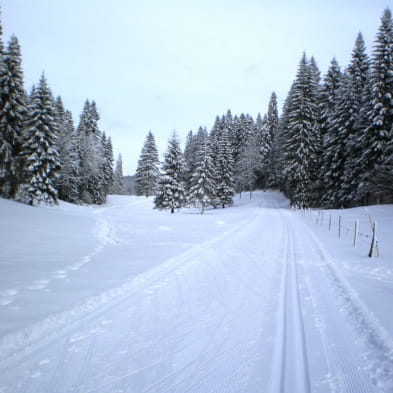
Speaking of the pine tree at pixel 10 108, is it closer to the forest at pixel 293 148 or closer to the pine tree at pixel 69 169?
the forest at pixel 293 148

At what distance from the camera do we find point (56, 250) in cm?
831

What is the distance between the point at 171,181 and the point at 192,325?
1137 inches

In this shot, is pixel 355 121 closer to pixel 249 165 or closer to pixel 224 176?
pixel 224 176

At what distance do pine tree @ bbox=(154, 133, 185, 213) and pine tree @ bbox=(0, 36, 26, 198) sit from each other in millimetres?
15012

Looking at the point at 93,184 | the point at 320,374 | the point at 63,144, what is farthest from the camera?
the point at 93,184

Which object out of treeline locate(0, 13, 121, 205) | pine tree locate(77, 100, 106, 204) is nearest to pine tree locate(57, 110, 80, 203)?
pine tree locate(77, 100, 106, 204)

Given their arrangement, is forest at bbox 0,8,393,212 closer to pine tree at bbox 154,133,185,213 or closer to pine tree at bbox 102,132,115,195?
pine tree at bbox 154,133,185,213

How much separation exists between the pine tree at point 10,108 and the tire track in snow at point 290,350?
25.4 meters

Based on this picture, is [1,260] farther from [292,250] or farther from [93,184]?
[93,184]

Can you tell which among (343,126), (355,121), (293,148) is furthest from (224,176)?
(355,121)

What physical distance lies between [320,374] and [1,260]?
750 centimetres

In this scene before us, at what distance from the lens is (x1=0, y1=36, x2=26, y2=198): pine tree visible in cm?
2195

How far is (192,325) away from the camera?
369 cm

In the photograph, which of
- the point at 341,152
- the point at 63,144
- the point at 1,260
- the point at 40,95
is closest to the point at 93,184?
the point at 63,144
